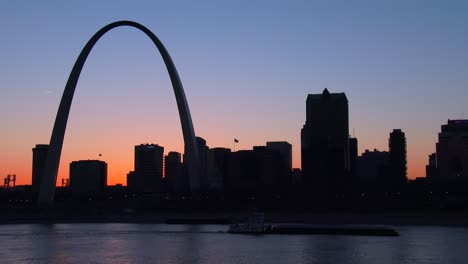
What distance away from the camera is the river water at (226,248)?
163 feet

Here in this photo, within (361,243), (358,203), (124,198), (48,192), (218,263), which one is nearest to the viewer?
(218,263)

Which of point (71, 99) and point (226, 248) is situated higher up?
point (71, 99)

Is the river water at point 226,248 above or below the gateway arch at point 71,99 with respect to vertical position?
below

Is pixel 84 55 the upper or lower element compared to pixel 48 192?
upper

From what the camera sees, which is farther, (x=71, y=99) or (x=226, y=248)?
(x=71, y=99)

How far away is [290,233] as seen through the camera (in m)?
76.6

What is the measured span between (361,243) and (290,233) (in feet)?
46.8

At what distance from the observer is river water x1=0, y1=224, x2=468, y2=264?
163ft

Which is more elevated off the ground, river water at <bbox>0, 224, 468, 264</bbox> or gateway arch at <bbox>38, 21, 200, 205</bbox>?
gateway arch at <bbox>38, 21, 200, 205</bbox>

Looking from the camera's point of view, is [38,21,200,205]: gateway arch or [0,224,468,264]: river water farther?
[38,21,200,205]: gateway arch

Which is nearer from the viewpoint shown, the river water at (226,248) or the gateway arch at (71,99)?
the river water at (226,248)

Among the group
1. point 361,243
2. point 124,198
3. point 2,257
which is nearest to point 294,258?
point 361,243

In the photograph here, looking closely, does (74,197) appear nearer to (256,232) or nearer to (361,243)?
(256,232)

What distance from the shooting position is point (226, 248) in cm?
5738
